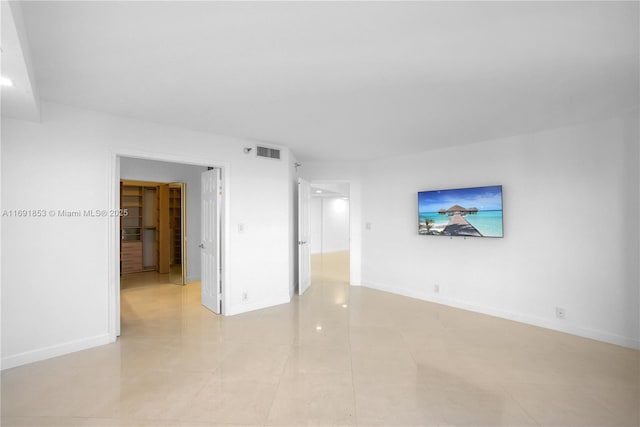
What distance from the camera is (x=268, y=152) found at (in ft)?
14.9

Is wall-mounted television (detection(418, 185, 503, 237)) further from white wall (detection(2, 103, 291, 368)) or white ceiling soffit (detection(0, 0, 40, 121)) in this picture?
white ceiling soffit (detection(0, 0, 40, 121))

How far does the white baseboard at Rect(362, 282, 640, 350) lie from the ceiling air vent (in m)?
3.18

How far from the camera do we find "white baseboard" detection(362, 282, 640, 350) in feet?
10.8

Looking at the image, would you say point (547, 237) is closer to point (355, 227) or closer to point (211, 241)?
point (355, 227)

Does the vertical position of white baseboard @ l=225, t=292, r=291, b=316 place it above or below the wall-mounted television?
below

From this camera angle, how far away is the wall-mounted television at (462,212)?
4137mm

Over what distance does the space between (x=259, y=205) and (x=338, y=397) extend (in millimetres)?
2903

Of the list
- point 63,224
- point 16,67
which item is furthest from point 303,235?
point 16,67

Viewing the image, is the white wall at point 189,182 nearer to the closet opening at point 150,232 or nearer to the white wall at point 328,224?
the closet opening at point 150,232

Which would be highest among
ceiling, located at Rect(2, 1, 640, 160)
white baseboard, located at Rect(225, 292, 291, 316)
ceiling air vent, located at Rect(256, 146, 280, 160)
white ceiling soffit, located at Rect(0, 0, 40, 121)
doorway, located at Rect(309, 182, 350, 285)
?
ceiling, located at Rect(2, 1, 640, 160)

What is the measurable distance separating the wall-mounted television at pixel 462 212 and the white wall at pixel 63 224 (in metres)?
3.56

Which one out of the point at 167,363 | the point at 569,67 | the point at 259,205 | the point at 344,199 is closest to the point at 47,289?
the point at 167,363

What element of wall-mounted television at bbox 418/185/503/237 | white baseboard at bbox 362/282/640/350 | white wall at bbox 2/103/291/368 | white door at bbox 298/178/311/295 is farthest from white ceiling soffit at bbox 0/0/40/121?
white baseboard at bbox 362/282/640/350

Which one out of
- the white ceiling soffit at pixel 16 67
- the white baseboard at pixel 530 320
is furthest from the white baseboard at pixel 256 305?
the white ceiling soffit at pixel 16 67
